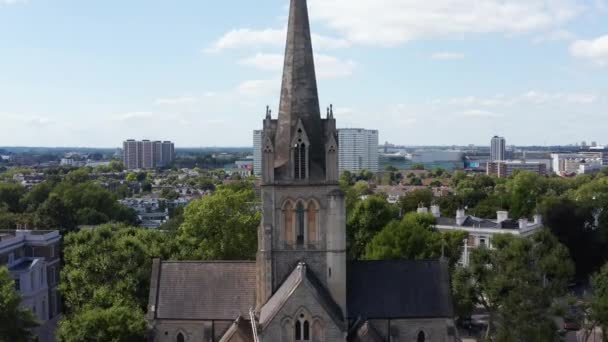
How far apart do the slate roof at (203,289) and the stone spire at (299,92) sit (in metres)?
8.52

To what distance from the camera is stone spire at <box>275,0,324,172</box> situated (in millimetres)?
43531

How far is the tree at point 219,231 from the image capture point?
65.9m

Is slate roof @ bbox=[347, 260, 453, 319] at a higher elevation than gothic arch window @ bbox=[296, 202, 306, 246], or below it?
below

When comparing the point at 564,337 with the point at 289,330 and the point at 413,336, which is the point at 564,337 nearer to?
the point at 413,336

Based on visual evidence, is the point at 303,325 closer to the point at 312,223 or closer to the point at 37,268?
the point at 312,223

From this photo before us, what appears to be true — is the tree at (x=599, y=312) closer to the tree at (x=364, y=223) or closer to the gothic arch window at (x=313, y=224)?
the tree at (x=364, y=223)

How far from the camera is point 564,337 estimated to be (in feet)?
208

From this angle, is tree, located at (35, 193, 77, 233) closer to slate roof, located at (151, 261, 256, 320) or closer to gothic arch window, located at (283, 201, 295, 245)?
slate roof, located at (151, 261, 256, 320)

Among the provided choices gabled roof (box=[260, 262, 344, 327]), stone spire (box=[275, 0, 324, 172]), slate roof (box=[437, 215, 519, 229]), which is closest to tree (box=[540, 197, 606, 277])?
slate roof (box=[437, 215, 519, 229])

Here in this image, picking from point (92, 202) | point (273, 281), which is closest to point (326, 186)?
point (273, 281)

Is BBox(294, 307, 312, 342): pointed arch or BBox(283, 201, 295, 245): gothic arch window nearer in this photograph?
BBox(294, 307, 312, 342): pointed arch

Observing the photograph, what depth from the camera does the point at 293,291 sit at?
40438 millimetres

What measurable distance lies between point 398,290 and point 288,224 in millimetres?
8488

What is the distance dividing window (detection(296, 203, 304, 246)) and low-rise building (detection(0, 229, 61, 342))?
31.7 meters
